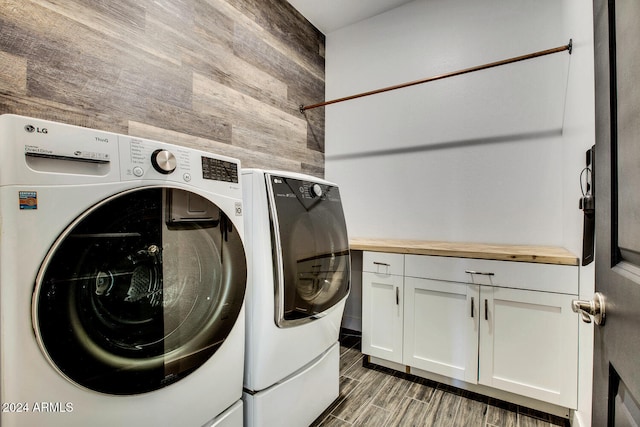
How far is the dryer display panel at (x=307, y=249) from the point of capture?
3.81 feet

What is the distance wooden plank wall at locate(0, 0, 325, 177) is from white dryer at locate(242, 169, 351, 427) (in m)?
0.73

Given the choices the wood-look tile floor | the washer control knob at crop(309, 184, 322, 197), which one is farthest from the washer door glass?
the wood-look tile floor

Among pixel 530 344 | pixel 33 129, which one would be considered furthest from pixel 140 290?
pixel 530 344

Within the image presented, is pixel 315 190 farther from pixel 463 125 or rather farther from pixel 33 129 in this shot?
pixel 463 125

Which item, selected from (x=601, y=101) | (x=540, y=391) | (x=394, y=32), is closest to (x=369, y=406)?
(x=540, y=391)

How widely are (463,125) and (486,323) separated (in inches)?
54.9

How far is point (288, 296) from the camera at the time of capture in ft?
3.84

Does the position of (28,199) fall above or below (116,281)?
above

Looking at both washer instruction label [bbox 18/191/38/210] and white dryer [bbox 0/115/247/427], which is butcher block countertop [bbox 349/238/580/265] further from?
washer instruction label [bbox 18/191/38/210]

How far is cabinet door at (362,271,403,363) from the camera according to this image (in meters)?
1.81

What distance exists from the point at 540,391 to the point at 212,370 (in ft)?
5.28

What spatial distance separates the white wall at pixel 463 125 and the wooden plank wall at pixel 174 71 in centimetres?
46

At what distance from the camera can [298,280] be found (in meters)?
1.22

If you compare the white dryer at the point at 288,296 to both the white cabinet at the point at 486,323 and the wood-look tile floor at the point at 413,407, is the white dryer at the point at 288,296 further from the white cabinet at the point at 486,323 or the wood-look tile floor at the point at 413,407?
the white cabinet at the point at 486,323
